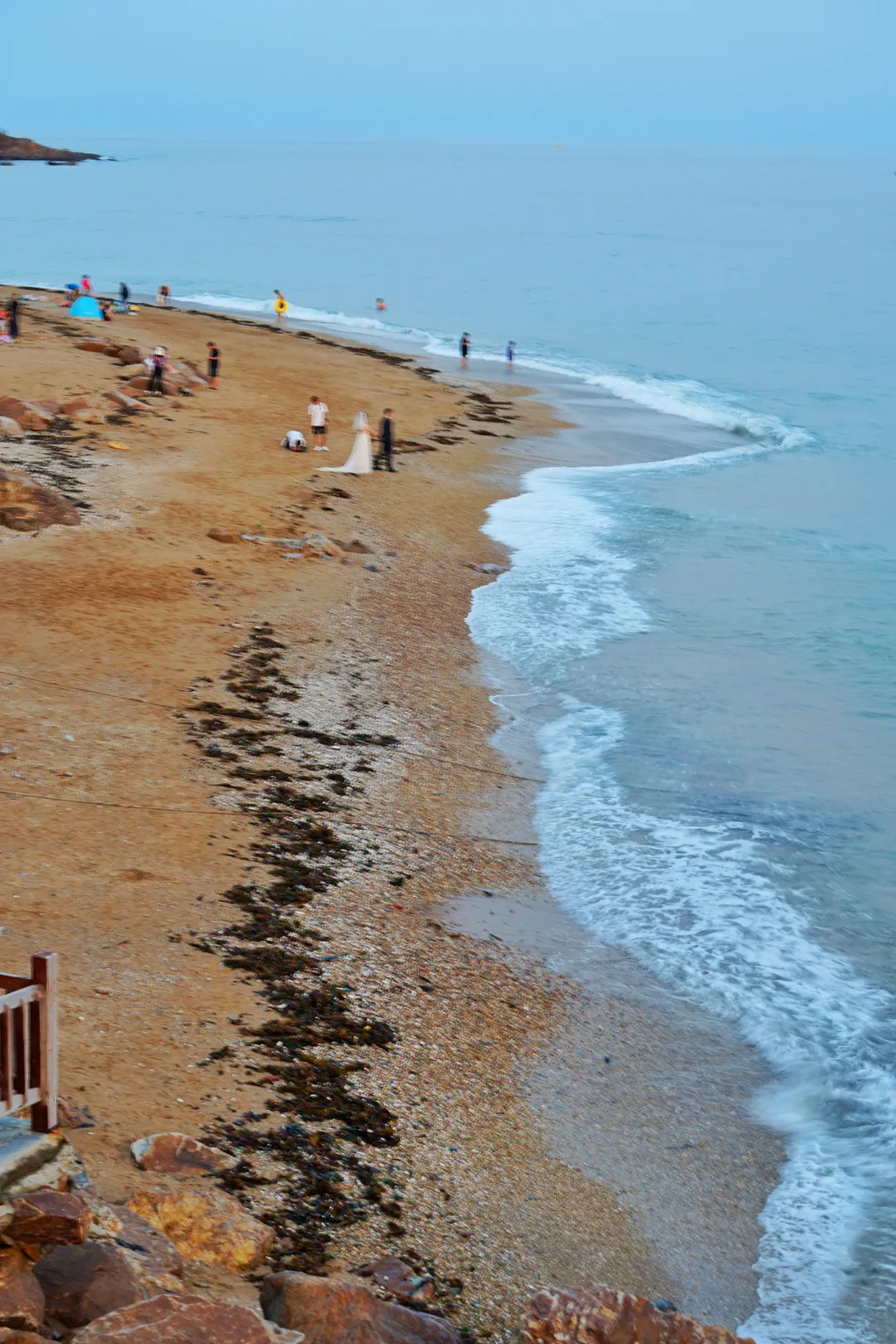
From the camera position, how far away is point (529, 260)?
9756 cm

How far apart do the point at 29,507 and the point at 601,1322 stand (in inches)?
678

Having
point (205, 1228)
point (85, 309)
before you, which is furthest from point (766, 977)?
point (85, 309)

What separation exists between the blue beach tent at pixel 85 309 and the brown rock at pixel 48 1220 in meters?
41.7

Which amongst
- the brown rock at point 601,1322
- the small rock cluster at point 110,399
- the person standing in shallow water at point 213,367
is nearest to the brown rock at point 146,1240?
Result: the brown rock at point 601,1322

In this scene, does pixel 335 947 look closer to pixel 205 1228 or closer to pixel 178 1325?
pixel 205 1228

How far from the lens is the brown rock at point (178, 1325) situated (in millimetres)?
5395

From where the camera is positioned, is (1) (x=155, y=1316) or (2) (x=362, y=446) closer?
(1) (x=155, y=1316)

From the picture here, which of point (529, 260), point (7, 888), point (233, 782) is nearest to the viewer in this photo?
point (7, 888)

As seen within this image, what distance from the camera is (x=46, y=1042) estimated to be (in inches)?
247

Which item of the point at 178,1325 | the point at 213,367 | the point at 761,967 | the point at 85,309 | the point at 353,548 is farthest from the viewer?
the point at 85,309

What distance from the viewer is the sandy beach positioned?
8.18 metres

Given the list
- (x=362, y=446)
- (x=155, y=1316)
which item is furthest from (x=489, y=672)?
(x=155, y=1316)

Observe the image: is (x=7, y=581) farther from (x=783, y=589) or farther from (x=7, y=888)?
(x=783, y=589)

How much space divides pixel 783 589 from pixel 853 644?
10.1ft
